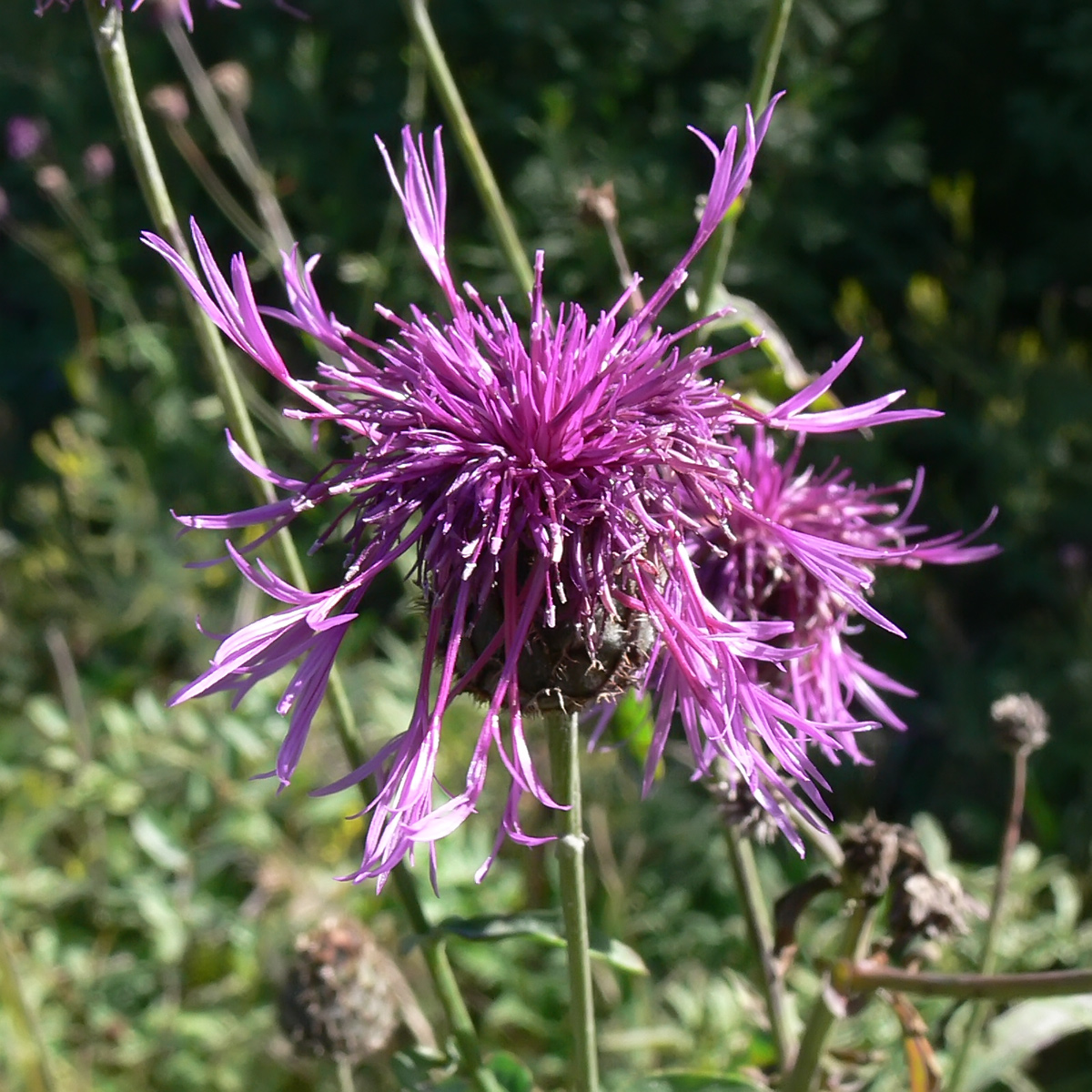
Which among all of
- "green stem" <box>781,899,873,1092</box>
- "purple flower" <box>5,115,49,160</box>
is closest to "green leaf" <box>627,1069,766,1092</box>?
"green stem" <box>781,899,873,1092</box>

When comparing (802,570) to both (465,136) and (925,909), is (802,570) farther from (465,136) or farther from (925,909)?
(465,136)

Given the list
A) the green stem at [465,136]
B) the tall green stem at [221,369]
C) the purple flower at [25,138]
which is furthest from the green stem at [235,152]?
the purple flower at [25,138]

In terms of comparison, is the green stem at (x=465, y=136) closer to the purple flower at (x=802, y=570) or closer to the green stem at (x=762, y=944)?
the purple flower at (x=802, y=570)

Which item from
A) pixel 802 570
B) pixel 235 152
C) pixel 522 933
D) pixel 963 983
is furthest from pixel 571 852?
pixel 235 152

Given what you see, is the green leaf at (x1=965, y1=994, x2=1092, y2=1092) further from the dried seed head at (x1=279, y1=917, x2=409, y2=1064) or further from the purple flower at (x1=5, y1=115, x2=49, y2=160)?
the purple flower at (x1=5, y1=115, x2=49, y2=160)

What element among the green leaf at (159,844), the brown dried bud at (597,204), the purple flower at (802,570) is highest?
the brown dried bud at (597,204)
